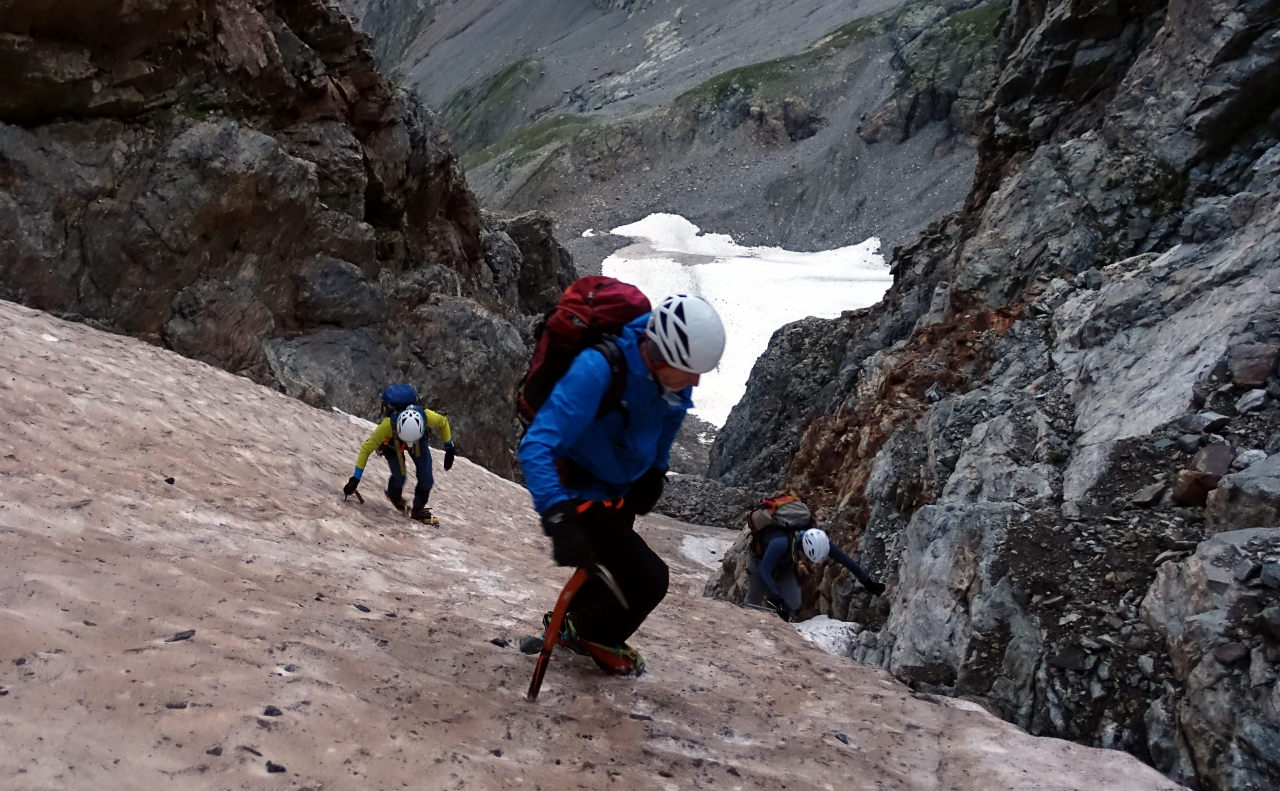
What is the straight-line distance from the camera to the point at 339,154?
21297 mm

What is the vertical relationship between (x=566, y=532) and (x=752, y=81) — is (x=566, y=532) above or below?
below

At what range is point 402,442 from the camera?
10641 millimetres

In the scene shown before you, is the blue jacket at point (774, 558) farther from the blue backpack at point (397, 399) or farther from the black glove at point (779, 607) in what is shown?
the blue backpack at point (397, 399)

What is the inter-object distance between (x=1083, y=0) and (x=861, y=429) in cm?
1125

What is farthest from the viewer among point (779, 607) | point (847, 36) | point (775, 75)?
point (847, 36)

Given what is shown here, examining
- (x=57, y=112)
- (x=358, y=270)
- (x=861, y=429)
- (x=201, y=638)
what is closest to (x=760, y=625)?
(x=201, y=638)

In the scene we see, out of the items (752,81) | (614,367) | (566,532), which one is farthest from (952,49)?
(566,532)

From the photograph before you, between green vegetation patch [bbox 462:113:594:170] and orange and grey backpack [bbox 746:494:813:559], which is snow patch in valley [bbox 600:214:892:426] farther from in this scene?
orange and grey backpack [bbox 746:494:813:559]

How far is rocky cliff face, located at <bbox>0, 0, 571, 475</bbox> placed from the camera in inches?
598

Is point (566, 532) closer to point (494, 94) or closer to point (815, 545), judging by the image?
point (815, 545)

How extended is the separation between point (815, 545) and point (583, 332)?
545cm

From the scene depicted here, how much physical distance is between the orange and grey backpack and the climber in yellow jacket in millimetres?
3767

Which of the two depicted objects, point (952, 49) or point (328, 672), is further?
point (952, 49)

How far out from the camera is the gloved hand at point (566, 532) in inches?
168
